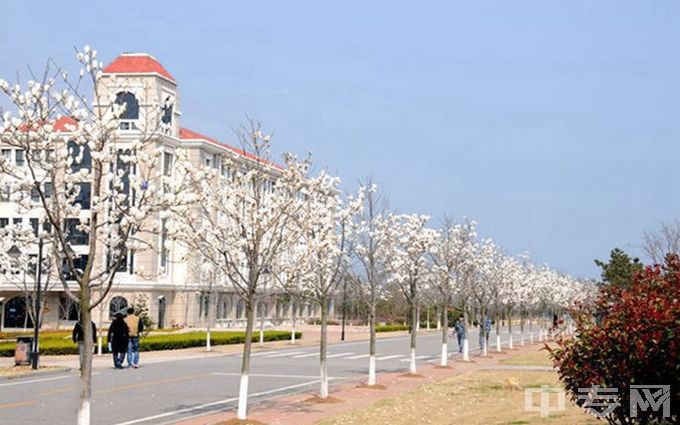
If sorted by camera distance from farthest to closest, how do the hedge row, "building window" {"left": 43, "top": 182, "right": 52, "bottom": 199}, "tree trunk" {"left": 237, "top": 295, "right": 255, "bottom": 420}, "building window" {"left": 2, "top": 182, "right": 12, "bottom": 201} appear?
the hedge row < "tree trunk" {"left": 237, "top": 295, "right": 255, "bottom": 420} < "building window" {"left": 43, "top": 182, "right": 52, "bottom": 199} < "building window" {"left": 2, "top": 182, "right": 12, "bottom": 201}

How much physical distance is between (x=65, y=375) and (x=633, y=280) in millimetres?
19138

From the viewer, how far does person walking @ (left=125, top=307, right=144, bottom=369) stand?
94.4 ft

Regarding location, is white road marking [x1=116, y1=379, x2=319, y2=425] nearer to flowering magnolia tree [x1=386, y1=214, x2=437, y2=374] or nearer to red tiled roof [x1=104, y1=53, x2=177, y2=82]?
flowering magnolia tree [x1=386, y1=214, x2=437, y2=374]

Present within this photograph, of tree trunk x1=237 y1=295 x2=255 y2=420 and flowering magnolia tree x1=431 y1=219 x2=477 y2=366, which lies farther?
flowering magnolia tree x1=431 y1=219 x2=477 y2=366

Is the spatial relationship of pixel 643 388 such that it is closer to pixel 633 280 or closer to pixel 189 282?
pixel 633 280

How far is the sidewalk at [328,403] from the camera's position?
16750 mm

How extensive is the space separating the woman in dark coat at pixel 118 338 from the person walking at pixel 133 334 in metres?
0.34

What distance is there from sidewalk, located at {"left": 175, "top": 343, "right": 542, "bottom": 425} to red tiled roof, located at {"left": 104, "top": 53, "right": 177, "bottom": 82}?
122 feet

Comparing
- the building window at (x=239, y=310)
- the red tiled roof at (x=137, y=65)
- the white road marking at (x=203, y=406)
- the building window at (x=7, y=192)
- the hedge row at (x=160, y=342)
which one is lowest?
the white road marking at (x=203, y=406)

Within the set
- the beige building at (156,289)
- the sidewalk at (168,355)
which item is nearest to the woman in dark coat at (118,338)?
the sidewalk at (168,355)

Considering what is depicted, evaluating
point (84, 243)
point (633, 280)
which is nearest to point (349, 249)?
point (633, 280)

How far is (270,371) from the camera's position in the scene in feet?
96.1

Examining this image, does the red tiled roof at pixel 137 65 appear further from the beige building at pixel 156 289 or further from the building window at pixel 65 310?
the building window at pixel 65 310

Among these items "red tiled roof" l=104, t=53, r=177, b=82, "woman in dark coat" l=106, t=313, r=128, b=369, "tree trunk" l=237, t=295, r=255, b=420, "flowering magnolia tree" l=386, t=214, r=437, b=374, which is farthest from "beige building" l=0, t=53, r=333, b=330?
"tree trunk" l=237, t=295, r=255, b=420
